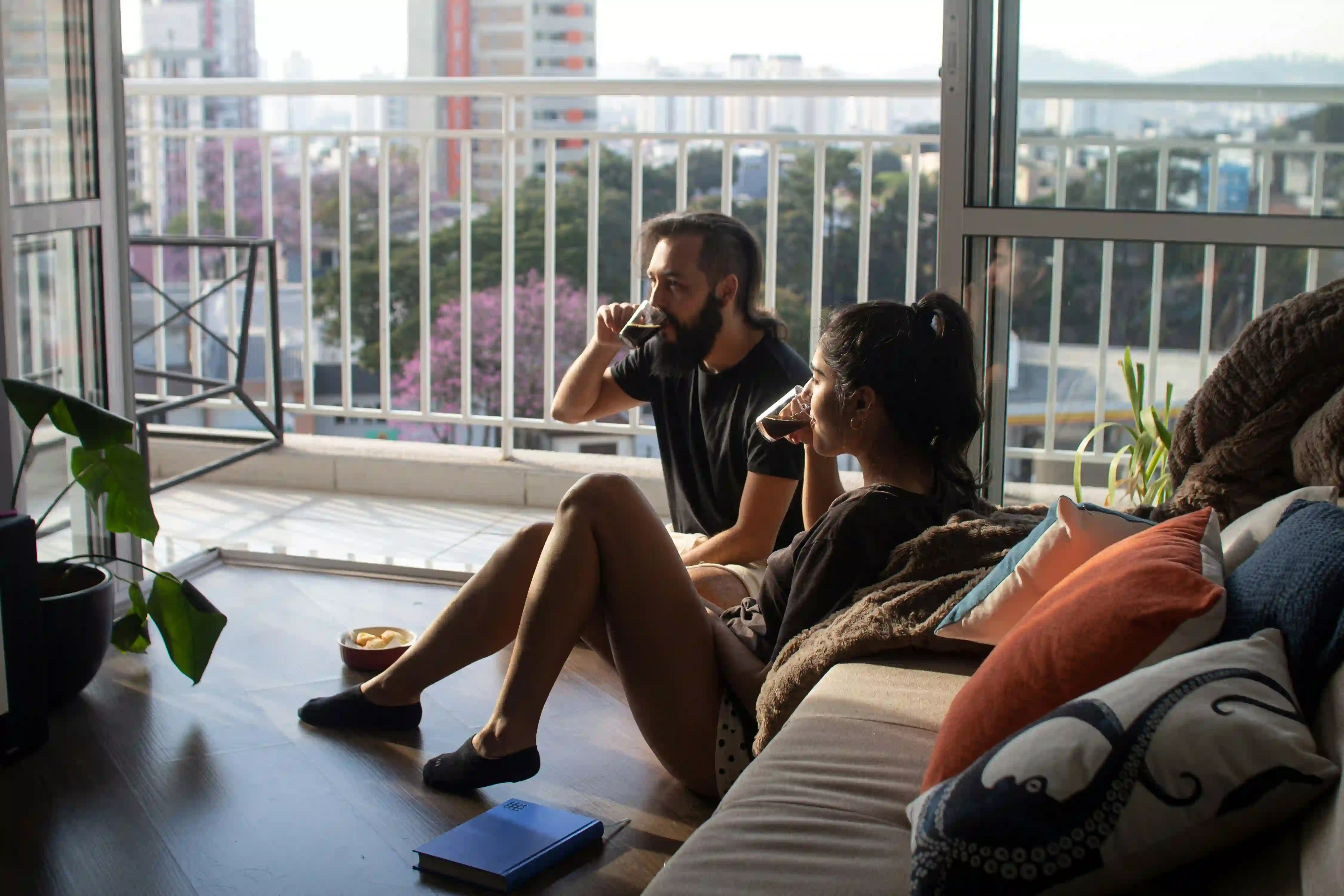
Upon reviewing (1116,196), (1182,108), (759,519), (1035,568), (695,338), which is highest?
(1182,108)

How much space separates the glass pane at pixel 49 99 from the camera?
269 centimetres

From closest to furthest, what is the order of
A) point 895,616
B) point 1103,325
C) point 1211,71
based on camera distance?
point 895,616, point 1211,71, point 1103,325

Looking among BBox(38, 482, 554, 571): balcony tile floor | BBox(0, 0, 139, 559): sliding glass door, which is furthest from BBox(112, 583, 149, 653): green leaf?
BBox(38, 482, 554, 571): balcony tile floor

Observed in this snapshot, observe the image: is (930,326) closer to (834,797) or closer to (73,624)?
(834,797)

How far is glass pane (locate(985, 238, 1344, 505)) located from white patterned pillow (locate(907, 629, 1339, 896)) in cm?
179

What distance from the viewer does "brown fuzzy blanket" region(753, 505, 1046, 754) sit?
1761 millimetres

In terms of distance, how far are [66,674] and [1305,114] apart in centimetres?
257

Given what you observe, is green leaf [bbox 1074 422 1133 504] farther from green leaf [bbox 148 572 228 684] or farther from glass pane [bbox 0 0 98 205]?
glass pane [bbox 0 0 98 205]

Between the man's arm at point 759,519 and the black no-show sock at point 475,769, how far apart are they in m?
0.53

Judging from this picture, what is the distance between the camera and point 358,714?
244cm

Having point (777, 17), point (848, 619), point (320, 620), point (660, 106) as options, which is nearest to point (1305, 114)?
point (848, 619)

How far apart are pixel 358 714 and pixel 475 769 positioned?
398 millimetres

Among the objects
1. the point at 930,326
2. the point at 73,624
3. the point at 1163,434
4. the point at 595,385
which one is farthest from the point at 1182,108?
the point at 73,624

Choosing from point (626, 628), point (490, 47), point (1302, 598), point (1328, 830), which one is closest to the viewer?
point (1328, 830)
